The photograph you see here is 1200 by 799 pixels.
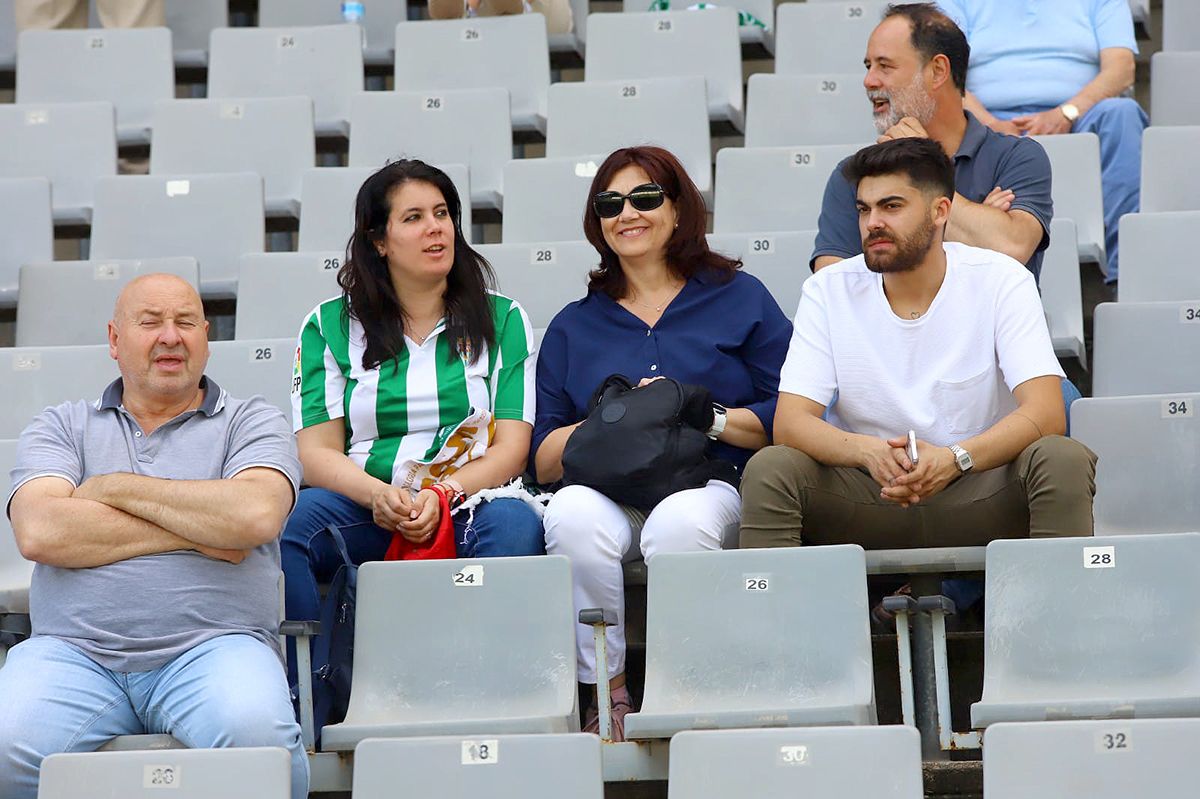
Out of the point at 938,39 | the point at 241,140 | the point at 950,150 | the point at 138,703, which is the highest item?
the point at 241,140

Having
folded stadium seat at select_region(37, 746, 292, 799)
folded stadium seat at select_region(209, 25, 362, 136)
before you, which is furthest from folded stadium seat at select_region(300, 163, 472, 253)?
folded stadium seat at select_region(37, 746, 292, 799)

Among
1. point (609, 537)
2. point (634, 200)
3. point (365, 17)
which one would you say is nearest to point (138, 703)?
point (609, 537)

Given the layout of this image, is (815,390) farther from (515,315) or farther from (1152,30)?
(1152,30)

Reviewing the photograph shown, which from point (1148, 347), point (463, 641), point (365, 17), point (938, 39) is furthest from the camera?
point (365, 17)

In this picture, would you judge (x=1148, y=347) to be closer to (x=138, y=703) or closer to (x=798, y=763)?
(x=798, y=763)

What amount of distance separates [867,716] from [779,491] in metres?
0.50

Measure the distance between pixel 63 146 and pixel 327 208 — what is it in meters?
0.96

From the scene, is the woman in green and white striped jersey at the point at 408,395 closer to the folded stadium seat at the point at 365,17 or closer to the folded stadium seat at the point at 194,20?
the folded stadium seat at the point at 365,17

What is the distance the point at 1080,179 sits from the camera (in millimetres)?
4484

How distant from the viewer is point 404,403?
3.60 m

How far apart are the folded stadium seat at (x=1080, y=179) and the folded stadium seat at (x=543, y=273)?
1223 millimetres

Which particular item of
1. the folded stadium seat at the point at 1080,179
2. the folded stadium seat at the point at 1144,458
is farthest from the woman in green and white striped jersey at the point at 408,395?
the folded stadium seat at the point at 1080,179

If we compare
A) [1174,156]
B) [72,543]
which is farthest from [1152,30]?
[72,543]

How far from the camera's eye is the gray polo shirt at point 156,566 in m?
3.00
